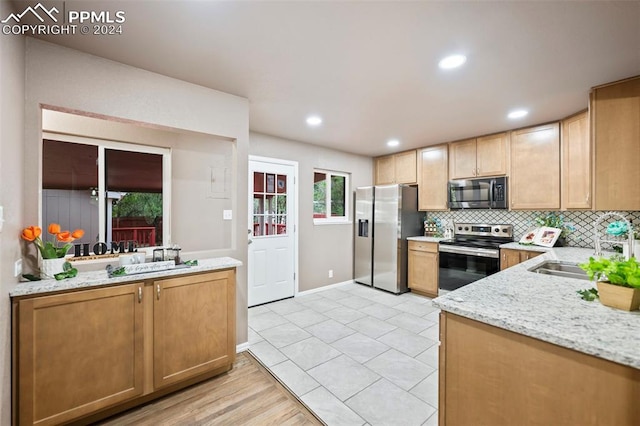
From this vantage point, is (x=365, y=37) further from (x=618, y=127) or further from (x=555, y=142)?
(x=555, y=142)

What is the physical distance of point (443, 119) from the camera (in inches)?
123

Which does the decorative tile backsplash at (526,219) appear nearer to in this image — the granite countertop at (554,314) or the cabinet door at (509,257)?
the cabinet door at (509,257)

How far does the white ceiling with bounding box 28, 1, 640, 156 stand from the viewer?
4.74 ft

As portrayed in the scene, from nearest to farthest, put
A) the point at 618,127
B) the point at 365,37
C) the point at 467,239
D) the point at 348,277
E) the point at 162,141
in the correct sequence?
the point at 365,37, the point at 618,127, the point at 162,141, the point at 467,239, the point at 348,277

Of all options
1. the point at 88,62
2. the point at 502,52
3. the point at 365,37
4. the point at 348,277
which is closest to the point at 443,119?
the point at 502,52

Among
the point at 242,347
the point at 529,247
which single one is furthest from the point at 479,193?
the point at 242,347

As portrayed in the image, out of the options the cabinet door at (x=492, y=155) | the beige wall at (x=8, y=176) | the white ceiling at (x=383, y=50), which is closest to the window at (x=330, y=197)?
the white ceiling at (x=383, y=50)

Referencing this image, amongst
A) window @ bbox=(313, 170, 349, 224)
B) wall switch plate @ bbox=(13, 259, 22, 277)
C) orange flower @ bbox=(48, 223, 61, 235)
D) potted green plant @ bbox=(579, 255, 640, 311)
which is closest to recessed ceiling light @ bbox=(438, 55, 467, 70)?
potted green plant @ bbox=(579, 255, 640, 311)

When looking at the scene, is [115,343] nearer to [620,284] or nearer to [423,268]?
[620,284]

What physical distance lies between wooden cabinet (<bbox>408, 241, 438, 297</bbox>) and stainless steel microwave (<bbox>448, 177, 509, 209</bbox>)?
0.74 meters

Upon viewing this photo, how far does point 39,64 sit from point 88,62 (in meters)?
0.26

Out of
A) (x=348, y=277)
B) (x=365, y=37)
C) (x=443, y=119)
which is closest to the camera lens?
(x=365, y=37)

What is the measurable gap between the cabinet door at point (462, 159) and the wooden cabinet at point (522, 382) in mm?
3263

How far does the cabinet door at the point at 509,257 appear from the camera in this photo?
317 centimetres
